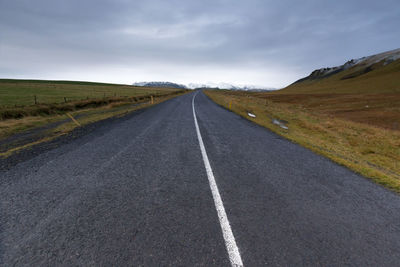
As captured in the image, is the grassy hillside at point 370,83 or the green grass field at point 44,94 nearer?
the green grass field at point 44,94

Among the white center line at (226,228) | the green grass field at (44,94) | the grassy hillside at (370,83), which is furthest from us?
the grassy hillside at (370,83)

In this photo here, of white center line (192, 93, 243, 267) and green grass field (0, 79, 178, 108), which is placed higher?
green grass field (0, 79, 178, 108)

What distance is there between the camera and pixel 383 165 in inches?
241

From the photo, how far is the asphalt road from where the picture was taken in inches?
84.3

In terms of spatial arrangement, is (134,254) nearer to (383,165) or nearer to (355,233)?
(355,233)

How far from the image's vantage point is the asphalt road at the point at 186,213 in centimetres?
214

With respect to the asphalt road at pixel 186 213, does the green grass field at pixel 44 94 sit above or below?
above

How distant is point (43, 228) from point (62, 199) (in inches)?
28.1

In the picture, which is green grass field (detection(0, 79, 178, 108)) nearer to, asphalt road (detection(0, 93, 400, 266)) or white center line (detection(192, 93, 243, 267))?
asphalt road (detection(0, 93, 400, 266))

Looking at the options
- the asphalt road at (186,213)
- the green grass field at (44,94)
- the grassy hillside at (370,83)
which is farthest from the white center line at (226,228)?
the grassy hillside at (370,83)

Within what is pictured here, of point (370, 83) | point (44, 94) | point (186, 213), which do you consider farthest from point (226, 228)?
point (370, 83)

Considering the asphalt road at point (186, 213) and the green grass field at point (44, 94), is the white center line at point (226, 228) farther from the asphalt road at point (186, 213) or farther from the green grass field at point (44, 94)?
the green grass field at point (44, 94)

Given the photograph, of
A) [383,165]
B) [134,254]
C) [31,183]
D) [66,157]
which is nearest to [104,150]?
[66,157]

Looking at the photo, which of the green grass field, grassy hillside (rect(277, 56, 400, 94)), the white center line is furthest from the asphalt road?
grassy hillside (rect(277, 56, 400, 94))
